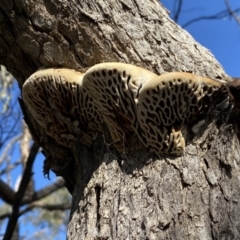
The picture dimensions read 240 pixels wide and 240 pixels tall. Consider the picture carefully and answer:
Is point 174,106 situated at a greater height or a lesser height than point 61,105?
lesser

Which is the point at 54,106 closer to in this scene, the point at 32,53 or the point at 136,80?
the point at 32,53

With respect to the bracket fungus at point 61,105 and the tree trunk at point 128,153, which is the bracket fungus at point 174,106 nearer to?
the tree trunk at point 128,153

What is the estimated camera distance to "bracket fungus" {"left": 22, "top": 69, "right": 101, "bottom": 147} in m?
1.57

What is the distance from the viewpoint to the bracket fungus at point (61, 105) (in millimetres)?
1570

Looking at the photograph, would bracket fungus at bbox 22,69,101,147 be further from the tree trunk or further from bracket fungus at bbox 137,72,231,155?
bracket fungus at bbox 137,72,231,155

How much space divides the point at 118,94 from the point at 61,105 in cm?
27

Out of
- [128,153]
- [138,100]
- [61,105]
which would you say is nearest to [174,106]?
[138,100]

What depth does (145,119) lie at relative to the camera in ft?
4.70

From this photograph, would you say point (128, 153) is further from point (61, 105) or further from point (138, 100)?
point (61, 105)

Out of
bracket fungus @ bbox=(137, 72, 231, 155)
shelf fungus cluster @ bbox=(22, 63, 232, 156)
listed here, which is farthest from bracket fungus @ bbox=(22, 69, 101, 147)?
bracket fungus @ bbox=(137, 72, 231, 155)

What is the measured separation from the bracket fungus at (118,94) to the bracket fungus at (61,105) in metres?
0.07

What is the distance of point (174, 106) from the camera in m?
1.42

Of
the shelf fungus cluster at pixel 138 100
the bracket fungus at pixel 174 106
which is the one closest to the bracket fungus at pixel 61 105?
the shelf fungus cluster at pixel 138 100

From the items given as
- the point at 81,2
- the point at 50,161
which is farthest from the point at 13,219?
the point at 81,2
